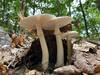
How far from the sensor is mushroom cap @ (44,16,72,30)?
2603 millimetres

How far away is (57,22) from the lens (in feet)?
8.75

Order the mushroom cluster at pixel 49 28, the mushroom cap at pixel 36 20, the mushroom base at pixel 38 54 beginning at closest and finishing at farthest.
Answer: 1. the mushroom cap at pixel 36 20
2. the mushroom cluster at pixel 49 28
3. the mushroom base at pixel 38 54

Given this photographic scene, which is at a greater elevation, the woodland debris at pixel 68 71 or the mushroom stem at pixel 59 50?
the mushroom stem at pixel 59 50

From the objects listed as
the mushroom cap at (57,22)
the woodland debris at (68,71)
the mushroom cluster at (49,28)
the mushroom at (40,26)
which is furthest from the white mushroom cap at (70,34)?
the woodland debris at (68,71)

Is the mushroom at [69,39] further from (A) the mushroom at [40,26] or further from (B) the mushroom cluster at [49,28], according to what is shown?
(A) the mushroom at [40,26]

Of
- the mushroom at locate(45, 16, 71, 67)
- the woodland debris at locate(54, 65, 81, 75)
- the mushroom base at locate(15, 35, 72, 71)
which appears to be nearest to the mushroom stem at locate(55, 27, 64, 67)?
the mushroom at locate(45, 16, 71, 67)

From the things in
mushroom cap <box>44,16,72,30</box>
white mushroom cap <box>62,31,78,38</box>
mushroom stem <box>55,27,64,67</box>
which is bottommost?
mushroom stem <box>55,27,64,67</box>

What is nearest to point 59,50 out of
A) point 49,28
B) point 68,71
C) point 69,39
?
point 69,39

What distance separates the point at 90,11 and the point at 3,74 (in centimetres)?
795

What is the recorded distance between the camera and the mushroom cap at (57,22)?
260 cm

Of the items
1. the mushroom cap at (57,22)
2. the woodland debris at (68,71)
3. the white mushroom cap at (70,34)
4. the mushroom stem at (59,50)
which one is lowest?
the woodland debris at (68,71)

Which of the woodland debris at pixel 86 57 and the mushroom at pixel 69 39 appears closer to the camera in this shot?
the woodland debris at pixel 86 57

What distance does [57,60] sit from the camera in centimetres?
275

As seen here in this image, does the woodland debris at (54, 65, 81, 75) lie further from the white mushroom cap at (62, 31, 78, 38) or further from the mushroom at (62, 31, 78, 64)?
the white mushroom cap at (62, 31, 78, 38)
